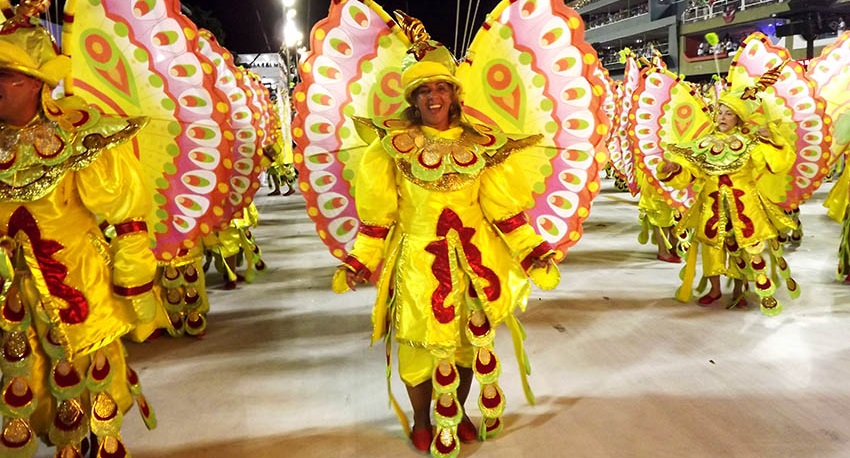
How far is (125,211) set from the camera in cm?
214

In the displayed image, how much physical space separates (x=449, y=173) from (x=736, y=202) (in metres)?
2.74

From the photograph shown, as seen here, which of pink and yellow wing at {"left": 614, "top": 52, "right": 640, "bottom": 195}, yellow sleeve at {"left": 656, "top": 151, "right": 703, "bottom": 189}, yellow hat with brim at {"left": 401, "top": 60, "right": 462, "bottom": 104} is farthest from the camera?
pink and yellow wing at {"left": 614, "top": 52, "right": 640, "bottom": 195}

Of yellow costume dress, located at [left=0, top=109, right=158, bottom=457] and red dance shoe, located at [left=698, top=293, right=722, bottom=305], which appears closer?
yellow costume dress, located at [left=0, top=109, right=158, bottom=457]

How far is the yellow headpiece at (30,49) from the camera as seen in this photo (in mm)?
1941

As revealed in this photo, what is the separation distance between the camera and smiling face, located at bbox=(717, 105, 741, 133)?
415 cm

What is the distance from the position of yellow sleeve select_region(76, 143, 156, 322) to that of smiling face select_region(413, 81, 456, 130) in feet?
3.44

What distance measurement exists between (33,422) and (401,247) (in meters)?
1.45

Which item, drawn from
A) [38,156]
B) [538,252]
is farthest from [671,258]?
[38,156]

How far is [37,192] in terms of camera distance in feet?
6.64

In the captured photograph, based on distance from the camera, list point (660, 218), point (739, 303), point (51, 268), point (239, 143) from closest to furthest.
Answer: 1. point (51, 268)
2. point (239, 143)
3. point (739, 303)
4. point (660, 218)

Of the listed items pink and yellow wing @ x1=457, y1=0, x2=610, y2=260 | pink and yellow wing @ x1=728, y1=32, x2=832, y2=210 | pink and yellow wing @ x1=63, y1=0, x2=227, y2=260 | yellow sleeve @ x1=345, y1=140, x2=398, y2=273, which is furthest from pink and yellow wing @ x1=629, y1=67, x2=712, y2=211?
pink and yellow wing @ x1=63, y1=0, x2=227, y2=260

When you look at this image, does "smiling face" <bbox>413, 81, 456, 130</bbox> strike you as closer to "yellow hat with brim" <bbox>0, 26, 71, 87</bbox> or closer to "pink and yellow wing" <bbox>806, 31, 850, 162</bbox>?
"yellow hat with brim" <bbox>0, 26, 71, 87</bbox>

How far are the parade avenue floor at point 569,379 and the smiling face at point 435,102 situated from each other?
4.51ft

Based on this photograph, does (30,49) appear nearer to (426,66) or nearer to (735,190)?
(426,66)
